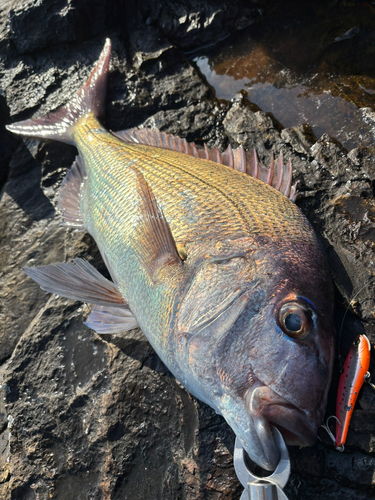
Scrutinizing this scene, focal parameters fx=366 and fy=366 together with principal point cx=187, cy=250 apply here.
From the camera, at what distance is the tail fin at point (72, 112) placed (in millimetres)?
3566

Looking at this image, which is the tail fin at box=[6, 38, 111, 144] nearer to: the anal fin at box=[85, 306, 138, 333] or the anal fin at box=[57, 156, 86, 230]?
the anal fin at box=[57, 156, 86, 230]

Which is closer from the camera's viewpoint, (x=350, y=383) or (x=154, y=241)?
(x=350, y=383)

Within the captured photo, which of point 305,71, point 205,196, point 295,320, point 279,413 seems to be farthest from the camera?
point 305,71

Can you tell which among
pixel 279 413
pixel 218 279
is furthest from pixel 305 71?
pixel 279 413

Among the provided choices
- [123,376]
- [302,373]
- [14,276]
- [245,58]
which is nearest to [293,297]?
[302,373]

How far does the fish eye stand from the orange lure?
21.1 inches

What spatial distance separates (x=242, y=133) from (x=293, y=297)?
2098 millimetres

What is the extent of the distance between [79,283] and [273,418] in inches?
59.4

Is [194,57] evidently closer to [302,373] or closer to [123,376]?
[123,376]

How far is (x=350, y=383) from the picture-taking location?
1.74m

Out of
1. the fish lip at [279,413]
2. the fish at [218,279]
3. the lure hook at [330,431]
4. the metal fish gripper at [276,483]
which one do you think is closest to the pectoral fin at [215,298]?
the fish at [218,279]

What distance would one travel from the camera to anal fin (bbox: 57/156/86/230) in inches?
123

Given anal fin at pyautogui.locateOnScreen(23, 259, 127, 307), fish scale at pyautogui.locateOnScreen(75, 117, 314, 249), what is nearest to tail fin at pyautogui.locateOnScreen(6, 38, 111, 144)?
fish scale at pyautogui.locateOnScreen(75, 117, 314, 249)

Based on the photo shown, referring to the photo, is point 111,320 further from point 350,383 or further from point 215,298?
point 350,383
